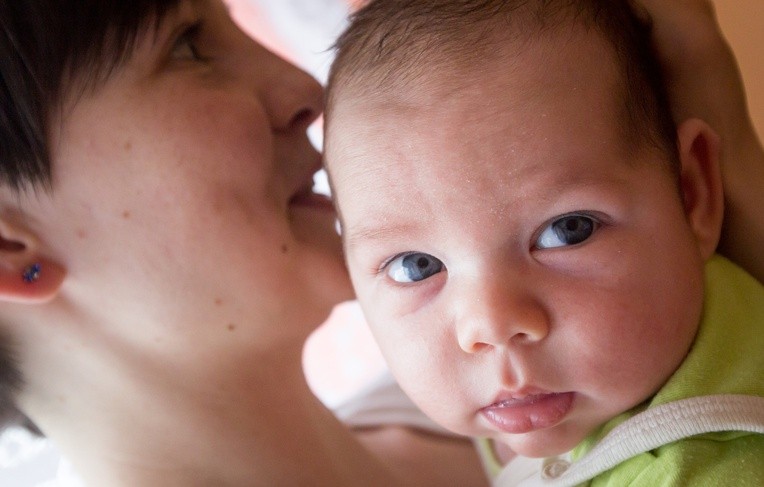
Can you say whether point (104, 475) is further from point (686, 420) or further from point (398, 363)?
point (686, 420)

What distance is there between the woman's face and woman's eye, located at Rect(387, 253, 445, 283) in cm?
20

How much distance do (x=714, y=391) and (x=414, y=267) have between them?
315 millimetres

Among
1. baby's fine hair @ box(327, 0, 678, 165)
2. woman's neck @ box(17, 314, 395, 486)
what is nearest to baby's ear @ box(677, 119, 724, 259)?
baby's fine hair @ box(327, 0, 678, 165)

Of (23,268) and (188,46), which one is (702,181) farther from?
(23,268)

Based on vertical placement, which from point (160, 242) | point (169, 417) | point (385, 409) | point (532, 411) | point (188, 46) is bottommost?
point (385, 409)

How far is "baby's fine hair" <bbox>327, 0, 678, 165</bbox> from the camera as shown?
2.43 feet

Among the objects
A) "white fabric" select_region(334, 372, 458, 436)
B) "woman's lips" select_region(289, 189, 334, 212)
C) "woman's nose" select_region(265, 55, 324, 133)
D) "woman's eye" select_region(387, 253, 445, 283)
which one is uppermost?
"woman's nose" select_region(265, 55, 324, 133)

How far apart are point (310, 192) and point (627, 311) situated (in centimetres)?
49

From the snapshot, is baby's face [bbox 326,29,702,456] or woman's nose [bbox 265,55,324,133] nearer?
baby's face [bbox 326,29,702,456]

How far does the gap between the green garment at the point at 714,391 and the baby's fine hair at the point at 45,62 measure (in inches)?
26.1

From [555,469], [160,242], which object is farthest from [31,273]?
[555,469]

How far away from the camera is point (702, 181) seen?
0.84m

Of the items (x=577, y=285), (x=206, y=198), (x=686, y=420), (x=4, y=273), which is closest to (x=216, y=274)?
(x=206, y=198)

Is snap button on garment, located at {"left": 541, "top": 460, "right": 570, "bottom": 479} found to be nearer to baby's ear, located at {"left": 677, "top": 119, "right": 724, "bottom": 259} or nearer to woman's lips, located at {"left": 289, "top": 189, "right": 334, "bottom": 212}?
baby's ear, located at {"left": 677, "top": 119, "right": 724, "bottom": 259}
